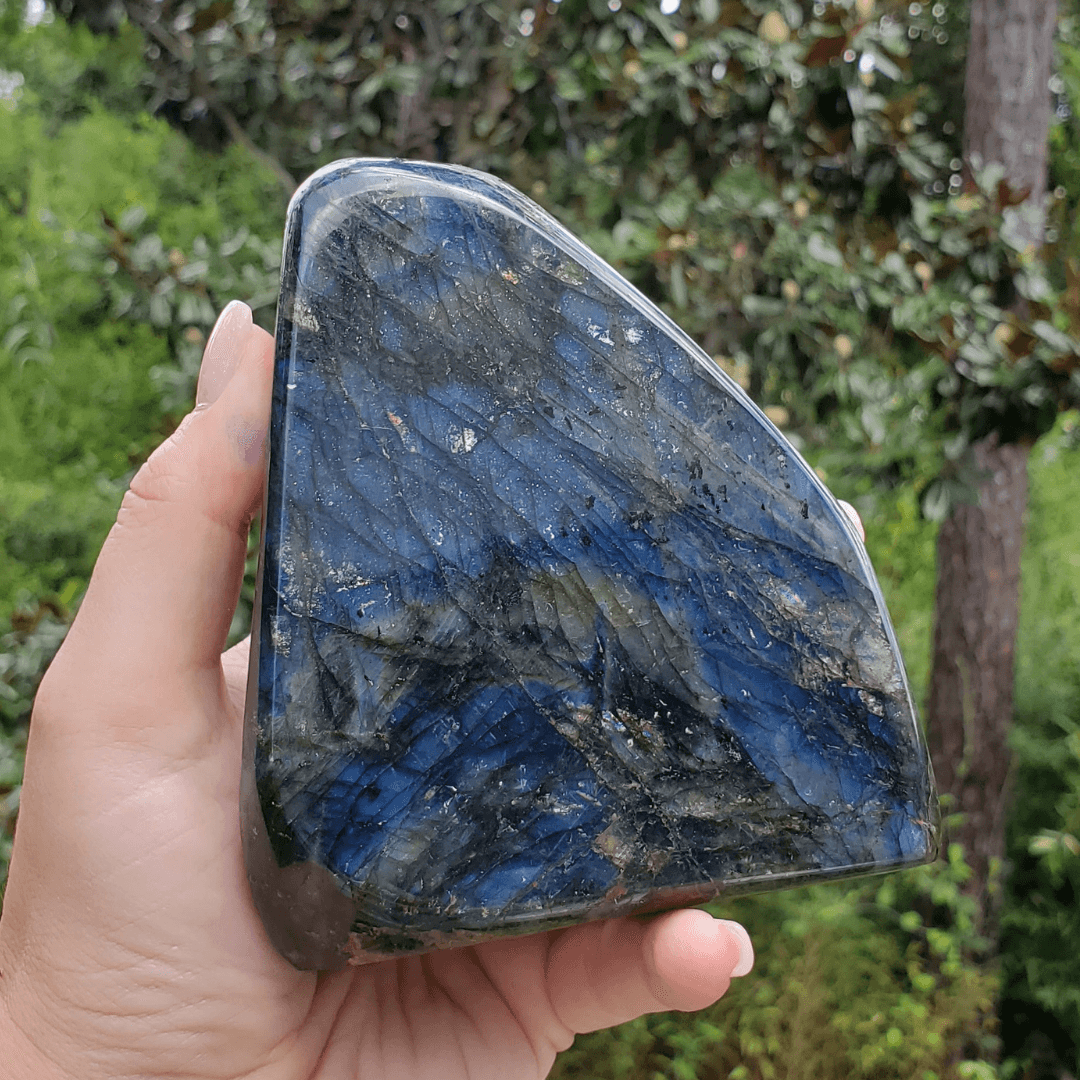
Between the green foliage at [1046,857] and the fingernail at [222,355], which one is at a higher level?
the fingernail at [222,355]

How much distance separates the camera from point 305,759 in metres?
0.95

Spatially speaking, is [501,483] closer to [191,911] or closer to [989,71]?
[191,911]

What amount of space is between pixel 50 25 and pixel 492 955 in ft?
12.0

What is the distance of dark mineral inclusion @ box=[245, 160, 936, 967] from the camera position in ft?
3.17

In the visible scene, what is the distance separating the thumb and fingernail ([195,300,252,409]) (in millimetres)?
18

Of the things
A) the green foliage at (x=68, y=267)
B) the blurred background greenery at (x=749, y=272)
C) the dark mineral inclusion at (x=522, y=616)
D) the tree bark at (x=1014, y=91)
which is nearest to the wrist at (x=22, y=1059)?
the dark mineral inclusion at (x=522, y=616)

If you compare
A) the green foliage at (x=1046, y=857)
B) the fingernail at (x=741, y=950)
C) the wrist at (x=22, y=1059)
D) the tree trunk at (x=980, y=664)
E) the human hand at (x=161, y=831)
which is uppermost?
the human hand at (x=161, y=831)

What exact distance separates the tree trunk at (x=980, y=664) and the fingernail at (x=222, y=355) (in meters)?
2.50

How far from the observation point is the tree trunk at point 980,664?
2918 millimetres

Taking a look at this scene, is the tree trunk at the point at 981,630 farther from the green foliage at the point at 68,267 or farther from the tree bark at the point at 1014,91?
the green foliage at the point at 68,267

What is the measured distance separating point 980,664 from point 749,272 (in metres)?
1.56

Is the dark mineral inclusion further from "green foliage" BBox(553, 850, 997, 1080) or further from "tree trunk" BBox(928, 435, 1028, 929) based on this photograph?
"tree trunk" BBox(928, 435, 1028, 929)

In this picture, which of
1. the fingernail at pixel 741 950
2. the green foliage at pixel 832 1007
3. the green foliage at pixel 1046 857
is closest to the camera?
the fingernail at pixel 741 950

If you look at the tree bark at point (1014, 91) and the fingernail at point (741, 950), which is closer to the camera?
the fingernail at point (741, 950)
